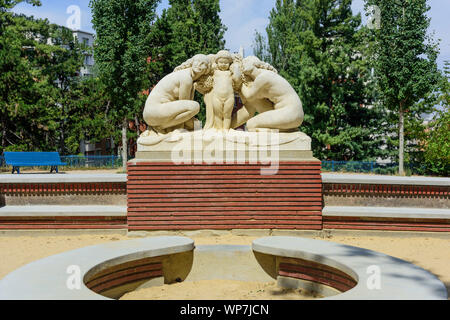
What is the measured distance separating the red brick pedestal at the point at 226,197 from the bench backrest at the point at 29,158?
10358 millimetres

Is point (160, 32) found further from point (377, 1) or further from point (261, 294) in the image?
point (261, 294)

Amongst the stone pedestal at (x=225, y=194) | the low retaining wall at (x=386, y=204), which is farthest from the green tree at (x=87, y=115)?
the low retaining wall at (x=386, y=204)

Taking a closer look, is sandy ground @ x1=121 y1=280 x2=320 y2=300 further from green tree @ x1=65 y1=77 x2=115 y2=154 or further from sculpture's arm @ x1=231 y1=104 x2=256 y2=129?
green tree @ x1=65 y1=77 x2=115 y2=154

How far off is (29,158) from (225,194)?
11533mm

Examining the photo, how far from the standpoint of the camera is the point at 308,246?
18.4 feet

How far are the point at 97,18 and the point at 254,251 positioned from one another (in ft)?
61.4

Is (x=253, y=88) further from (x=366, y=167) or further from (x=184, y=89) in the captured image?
(x=366, y=167)

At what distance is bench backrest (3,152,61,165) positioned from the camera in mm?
16281

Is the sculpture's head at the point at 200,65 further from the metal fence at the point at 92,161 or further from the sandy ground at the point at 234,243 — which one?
the metal fence at the point at 92,161

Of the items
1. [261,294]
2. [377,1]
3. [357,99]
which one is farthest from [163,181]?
[357,99]

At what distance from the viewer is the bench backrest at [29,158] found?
1628cm

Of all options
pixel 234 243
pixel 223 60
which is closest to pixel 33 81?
pixel 223 60

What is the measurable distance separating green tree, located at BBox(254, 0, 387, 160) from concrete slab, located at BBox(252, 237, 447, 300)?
58.3ft

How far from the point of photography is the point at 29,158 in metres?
16.5
